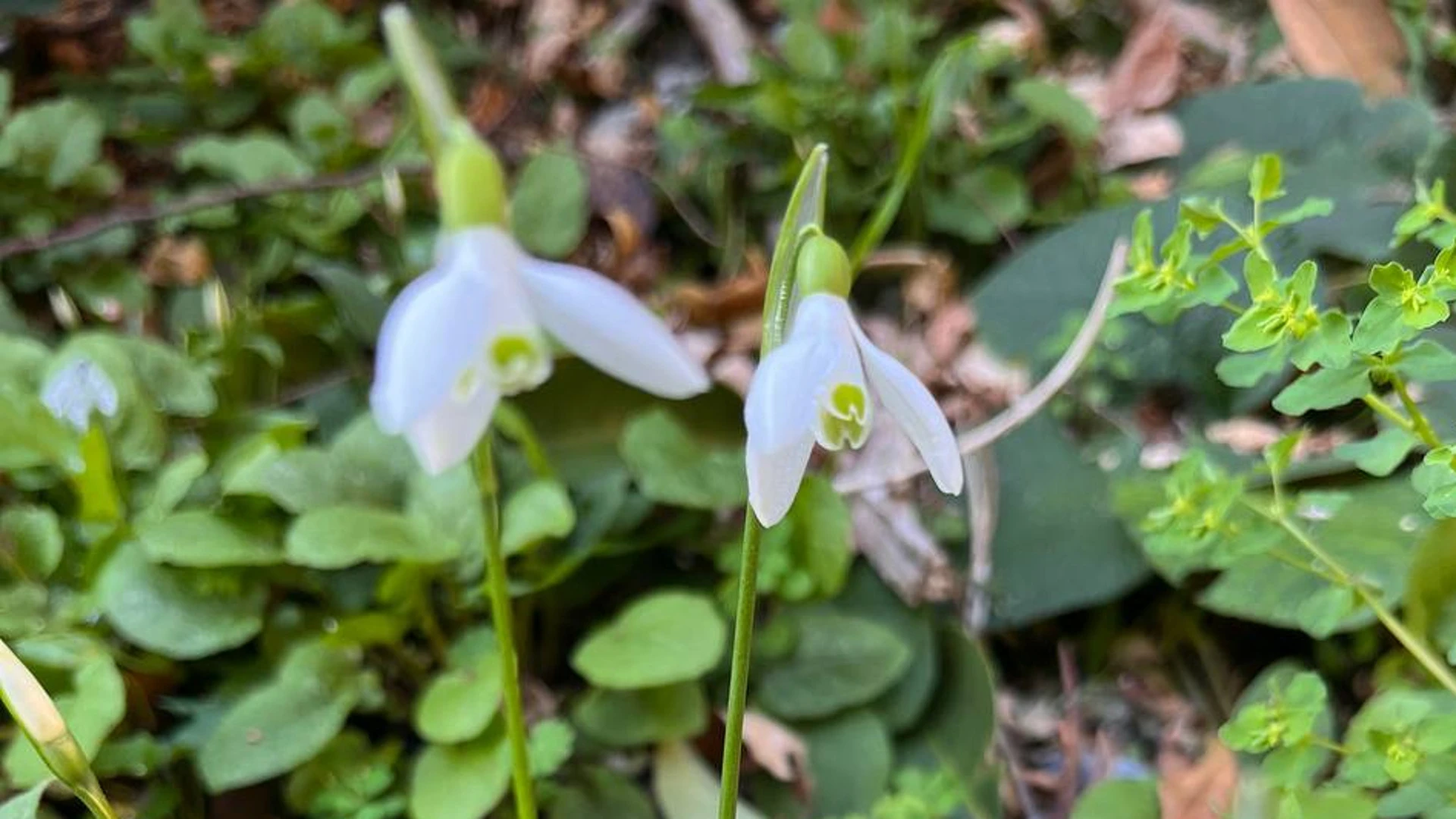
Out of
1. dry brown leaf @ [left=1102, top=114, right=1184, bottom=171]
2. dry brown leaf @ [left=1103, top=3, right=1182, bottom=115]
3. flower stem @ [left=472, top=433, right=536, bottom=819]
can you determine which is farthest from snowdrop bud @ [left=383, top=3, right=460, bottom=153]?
dry brown leaf @ [left=1103, top=3, right=1182, bottom=115]

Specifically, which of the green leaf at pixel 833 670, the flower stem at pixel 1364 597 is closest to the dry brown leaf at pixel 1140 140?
the green leaf at pixel 833 670

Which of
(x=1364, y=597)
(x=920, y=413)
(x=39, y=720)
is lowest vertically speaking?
(x=1364, y=597)

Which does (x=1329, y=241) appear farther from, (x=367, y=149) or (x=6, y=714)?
(x=6, y=714)

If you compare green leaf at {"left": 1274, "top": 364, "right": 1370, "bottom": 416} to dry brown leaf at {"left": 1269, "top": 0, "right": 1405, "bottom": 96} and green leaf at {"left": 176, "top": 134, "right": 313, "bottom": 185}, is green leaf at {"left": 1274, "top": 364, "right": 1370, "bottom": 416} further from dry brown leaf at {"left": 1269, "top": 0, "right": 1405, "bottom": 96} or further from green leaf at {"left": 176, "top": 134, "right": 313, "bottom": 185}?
green leaf at {"left": 176, "top": 134, "right": 313, "bottom": 185}

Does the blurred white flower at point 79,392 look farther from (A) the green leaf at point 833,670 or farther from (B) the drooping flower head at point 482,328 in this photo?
(B) the drooping flower head at point 482,328

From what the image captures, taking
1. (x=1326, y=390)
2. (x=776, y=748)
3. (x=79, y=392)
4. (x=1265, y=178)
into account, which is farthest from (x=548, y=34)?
(x=1326, y=390)

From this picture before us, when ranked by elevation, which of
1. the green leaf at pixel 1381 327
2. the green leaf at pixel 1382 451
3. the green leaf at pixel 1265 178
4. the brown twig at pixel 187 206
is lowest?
the brown twig at pixel 187 206

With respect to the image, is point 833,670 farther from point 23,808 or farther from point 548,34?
point 548,34
